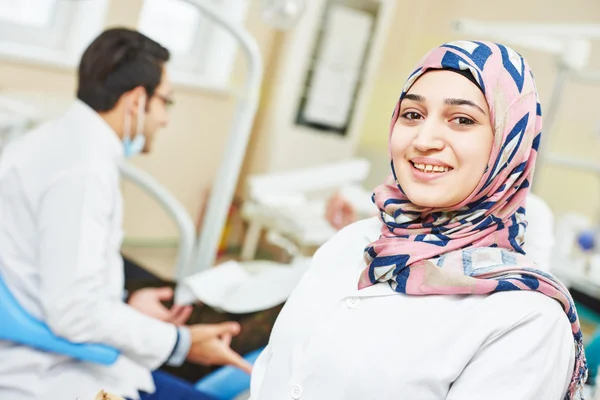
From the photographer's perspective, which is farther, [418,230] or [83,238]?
[83,238]

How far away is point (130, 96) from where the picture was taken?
66.5 inches

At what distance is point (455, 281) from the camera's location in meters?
0.93

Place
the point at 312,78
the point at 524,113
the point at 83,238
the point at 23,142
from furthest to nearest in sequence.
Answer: the point at 312,78
the point at 23,142
the point at 83,238
the point at 524,113

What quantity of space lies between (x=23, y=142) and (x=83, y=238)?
0.35 metres

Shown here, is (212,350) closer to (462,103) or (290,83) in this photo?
(462,103)

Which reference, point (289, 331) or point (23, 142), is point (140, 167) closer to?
point (23, 142)

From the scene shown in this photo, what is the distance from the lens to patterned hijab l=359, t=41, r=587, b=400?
0.93 meters

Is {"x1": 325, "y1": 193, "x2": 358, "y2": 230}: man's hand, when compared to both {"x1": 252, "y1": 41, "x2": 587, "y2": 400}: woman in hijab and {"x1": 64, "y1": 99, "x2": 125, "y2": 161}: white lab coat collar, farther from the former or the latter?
{"x1": 252, "y1": 41, "x2": 587, "y2": 400}: woman in hijab

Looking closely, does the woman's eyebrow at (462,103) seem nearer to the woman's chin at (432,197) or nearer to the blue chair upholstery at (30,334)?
the woman's chin at (432,197)

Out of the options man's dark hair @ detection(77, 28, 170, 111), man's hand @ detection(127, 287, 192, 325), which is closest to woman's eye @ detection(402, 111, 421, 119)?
man's dark hair @ detection(77, 28, 170, 111)

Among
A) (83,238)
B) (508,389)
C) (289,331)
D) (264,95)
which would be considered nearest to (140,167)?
(264,95)

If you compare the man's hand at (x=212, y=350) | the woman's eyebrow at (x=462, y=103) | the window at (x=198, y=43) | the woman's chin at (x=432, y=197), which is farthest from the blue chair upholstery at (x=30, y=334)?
the window at (x=198, y=43)

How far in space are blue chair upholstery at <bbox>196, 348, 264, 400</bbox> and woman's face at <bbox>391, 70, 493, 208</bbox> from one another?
94 centimetres

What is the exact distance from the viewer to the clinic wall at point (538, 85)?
3.77m
